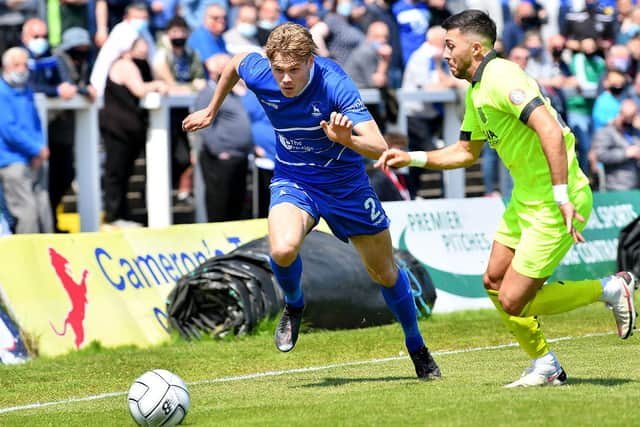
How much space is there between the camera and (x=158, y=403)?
8.08 m

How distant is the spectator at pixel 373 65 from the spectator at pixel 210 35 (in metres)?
1.98

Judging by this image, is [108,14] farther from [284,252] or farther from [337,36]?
[284,252]

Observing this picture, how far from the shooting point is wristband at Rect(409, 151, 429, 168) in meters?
8.92

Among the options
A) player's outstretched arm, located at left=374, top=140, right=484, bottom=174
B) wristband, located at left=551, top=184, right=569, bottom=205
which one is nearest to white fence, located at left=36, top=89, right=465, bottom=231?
player's outstretched arm, located at left=374, top=140, right=484, bottom=174

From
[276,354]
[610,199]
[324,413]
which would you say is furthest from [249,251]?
[610,199]

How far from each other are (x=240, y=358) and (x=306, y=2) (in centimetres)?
823

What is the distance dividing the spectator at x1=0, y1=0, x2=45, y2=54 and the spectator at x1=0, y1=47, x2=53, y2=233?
1081 millimetres

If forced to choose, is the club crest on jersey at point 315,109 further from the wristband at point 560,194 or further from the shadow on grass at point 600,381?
the shadow on grass at point 600,381

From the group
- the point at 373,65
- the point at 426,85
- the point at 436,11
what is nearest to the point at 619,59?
the point at 436,11

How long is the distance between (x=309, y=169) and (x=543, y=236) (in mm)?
1914

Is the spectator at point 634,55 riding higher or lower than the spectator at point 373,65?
lower

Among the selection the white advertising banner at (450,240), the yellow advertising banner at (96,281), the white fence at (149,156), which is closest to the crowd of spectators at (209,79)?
the white fence at (149,156)

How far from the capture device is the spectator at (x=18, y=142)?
48.3ft

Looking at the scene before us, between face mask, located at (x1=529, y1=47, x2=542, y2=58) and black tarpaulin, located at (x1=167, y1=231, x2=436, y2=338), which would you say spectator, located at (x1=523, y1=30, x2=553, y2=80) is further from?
black tarpaulin, located at (x1=167, y1=231, x2=436, y2=338)
